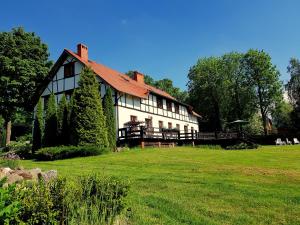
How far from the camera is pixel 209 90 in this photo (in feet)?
170

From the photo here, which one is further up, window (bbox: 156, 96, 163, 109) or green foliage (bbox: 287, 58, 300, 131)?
green foliage (bbox: 287, 58, 300, 131)

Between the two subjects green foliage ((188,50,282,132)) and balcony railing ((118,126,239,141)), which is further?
green foliage ((188,50,282,132))

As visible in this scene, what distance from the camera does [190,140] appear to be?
31.6 m

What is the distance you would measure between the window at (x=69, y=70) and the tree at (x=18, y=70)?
8308 millimetres

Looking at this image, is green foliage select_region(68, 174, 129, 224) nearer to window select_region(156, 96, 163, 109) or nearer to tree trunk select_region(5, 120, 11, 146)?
window select_region(156, 96, 163, 109)

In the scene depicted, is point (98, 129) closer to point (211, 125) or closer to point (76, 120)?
point (76, 120)

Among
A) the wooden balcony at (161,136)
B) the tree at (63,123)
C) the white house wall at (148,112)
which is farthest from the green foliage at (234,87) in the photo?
the tree at (63,123)

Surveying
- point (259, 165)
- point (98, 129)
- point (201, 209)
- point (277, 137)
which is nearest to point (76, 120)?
point (98, 129)

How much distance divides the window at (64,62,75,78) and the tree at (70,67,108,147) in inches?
288

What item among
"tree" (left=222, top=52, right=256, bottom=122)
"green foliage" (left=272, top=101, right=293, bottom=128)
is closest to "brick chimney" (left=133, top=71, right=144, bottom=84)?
"tree" (left=222, top=52, right=256, bottom=122)

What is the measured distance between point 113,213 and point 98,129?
52.6 feet

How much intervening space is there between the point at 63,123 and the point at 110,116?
3.53 m

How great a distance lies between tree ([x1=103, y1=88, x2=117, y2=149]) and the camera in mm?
24016

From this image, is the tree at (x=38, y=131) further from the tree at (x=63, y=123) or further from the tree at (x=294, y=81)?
the tree at (x=294, y=81)
